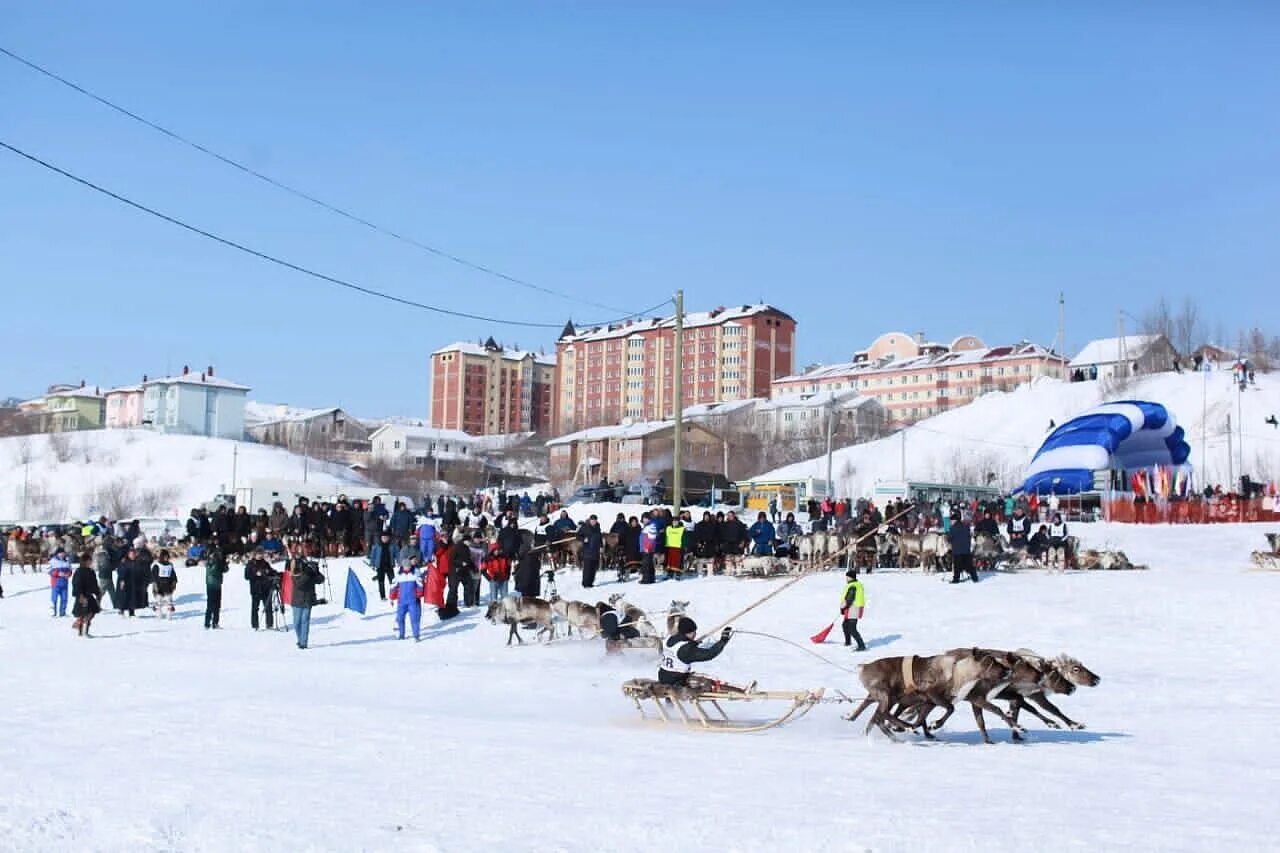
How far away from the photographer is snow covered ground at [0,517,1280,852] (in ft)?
23.3

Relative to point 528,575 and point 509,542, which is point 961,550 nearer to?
point 528,575

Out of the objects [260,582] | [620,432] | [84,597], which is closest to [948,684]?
[260,582]

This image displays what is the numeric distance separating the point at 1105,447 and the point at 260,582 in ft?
107

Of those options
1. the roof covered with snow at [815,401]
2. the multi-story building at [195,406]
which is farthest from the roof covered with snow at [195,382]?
the roof covered with snow at [815,401]

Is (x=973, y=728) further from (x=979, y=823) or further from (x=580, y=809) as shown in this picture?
(x=580, y=809)

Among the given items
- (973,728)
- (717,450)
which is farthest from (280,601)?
(717,450)

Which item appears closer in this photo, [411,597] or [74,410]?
[411,597]

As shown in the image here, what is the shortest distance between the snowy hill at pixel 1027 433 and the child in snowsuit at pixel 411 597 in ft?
160

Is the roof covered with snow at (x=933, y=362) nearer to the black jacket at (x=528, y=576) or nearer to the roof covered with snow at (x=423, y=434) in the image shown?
the roof covered with snow at (x=423, y=434)

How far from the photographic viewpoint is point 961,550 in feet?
77.0

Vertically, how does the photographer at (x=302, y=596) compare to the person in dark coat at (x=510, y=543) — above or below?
below

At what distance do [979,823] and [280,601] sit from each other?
17.2 meters

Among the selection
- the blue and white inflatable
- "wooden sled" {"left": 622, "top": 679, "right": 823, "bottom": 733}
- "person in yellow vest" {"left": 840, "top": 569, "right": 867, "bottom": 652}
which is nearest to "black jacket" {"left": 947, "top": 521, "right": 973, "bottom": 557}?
"person in yellow vest" {"left": 840, "top": 569, "right": 867, "bottom": 652}

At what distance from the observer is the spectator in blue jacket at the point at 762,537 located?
26359 millimetres
